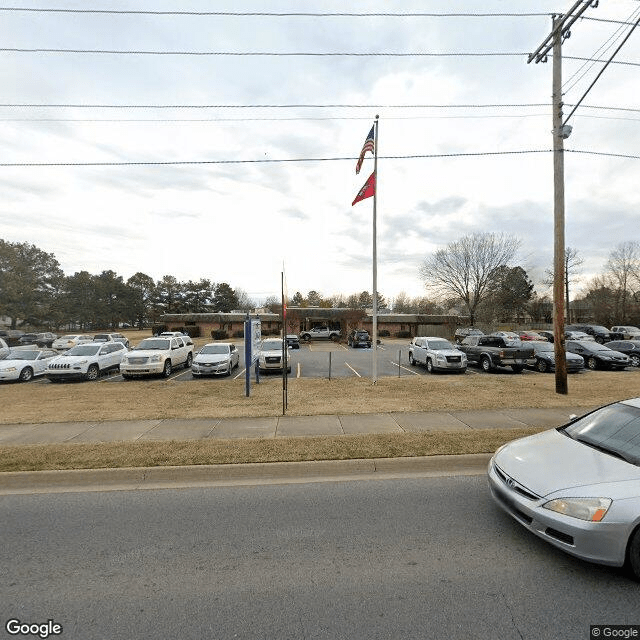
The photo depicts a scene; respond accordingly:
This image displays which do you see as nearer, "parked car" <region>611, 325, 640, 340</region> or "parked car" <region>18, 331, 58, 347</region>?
"parked car" <region>611, 325, 640, 340</region>

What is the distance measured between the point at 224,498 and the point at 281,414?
12.8 feet

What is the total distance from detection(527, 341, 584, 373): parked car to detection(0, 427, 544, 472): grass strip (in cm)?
1190

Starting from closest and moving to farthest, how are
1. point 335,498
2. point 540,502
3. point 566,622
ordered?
1. point 566,622
2. point 540,502
3. point 335,498

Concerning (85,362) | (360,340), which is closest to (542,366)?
(360,340)

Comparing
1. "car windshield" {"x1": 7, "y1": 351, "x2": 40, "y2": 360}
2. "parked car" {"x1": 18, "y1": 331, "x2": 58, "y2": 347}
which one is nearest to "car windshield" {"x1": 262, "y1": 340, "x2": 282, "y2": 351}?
"car windshield" {"x1": 7, "y1": 351, "x2": 40, "y2": 360}

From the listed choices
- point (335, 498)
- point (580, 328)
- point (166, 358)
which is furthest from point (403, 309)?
point (335, 498)

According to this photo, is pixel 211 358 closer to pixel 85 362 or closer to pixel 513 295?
pixel 85 362

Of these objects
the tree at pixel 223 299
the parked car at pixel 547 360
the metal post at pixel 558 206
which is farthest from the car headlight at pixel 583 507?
the tree at pixel 223 299

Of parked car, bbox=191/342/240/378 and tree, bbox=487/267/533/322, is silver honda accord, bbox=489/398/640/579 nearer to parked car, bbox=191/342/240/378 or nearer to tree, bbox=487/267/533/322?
parked car, bbox=191/342/240/378

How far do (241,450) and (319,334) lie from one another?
37451mm

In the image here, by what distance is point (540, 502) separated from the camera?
3223mm

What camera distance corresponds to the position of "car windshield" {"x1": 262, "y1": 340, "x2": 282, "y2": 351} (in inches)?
677

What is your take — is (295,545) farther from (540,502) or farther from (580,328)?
(580,328)

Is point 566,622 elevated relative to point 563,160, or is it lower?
lower
